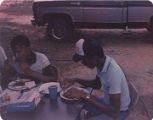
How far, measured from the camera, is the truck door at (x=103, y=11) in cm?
777

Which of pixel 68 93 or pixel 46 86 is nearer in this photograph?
pixel 68 93

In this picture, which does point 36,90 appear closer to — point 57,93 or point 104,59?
point 57,93

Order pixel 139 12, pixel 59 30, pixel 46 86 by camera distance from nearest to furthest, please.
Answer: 1. pixel 46 86
2. pixel 139 12
3. pixel 59 30

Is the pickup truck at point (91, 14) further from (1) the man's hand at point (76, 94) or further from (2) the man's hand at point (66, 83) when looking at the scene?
(1) the man's hand at point (76, 94)

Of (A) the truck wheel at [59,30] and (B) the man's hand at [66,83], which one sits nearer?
(B) the man's hand at [66,83]

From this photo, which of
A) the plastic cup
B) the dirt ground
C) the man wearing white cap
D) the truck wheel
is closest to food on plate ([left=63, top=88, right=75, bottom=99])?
the man wearing white cap

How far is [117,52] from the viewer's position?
7.84m

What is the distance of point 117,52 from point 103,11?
1.09 metres

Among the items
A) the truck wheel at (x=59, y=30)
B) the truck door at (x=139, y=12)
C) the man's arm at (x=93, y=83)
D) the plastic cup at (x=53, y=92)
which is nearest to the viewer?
the plastic cup at (x=53, y=92)

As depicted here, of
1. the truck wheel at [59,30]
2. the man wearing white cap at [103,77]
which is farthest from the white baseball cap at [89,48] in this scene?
the truck wheel at [59,30]

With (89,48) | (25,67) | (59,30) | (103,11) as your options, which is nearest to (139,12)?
(103,11)

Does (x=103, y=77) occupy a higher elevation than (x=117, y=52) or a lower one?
higher

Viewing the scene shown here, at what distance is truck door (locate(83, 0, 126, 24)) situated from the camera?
7.77 m

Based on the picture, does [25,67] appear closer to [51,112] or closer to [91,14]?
[51,112]
